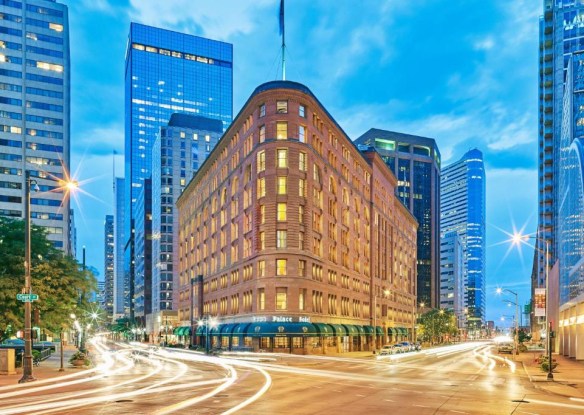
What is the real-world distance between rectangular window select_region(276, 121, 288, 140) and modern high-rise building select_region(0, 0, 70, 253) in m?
86.6

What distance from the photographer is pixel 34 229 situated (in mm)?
49719

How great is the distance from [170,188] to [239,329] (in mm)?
100620

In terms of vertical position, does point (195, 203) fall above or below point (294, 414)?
above

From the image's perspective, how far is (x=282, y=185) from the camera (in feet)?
246

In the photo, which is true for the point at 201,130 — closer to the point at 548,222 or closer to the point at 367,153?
the point at 367,153

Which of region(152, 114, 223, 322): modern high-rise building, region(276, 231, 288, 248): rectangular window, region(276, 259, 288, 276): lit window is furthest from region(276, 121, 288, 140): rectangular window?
region(152, 114, 223, 322): modern high-rise building

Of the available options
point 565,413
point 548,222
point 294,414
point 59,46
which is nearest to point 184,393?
point 294,414

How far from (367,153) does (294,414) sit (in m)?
98.7

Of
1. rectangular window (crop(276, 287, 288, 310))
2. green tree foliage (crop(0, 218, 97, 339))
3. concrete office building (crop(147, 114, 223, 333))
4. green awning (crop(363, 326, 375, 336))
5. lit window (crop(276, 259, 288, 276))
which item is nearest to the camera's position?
green tree foliage (crop(0, 218, 97, 339))

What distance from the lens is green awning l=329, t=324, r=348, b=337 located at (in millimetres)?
81769

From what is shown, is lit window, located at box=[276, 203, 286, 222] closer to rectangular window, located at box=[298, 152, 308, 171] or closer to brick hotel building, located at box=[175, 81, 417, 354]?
brick hotel building, located at box=[175, 81, 417, 354]

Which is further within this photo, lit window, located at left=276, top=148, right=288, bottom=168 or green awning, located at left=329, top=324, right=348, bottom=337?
green awning, located at left=329, top=324, right=348, bottom=337

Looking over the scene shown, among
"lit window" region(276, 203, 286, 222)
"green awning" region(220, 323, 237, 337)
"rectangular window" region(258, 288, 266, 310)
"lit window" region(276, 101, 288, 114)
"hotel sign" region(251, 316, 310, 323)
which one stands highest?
"lit window" region(276, 101, 288, 114)

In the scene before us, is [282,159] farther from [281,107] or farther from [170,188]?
[170,188]
